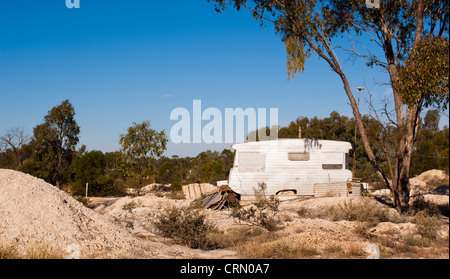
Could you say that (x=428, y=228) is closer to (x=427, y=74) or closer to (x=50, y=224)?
(x=427, y=74)

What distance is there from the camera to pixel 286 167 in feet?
57.3

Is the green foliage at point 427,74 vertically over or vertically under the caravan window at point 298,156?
over

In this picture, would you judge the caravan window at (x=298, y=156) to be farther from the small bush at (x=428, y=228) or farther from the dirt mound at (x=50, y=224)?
the dirt mound at (x=50, y=224)

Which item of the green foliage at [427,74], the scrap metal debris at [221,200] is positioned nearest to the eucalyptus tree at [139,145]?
the scrap metal debris at [221,200]

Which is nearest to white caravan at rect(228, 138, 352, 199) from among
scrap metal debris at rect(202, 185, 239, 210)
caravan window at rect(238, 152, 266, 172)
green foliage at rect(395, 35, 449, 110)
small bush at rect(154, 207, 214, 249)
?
caravan window at rect(238, 152, 266, 172)

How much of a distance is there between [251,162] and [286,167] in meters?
1.51

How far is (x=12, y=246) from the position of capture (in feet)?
22.0

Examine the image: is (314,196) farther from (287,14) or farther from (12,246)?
(12,246)

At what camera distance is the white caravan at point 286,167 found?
1736 cm

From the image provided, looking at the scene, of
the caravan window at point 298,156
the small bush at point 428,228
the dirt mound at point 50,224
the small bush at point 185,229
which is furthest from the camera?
the caravan window at point 298,156

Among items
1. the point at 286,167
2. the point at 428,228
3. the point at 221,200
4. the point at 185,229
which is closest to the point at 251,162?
the point at 286,167

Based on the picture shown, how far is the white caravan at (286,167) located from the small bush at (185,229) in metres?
7.82

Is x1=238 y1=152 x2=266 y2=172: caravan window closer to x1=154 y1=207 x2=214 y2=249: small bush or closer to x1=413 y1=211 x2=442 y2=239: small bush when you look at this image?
x1=413 y1=211 x2=442 y2=239: small bush
